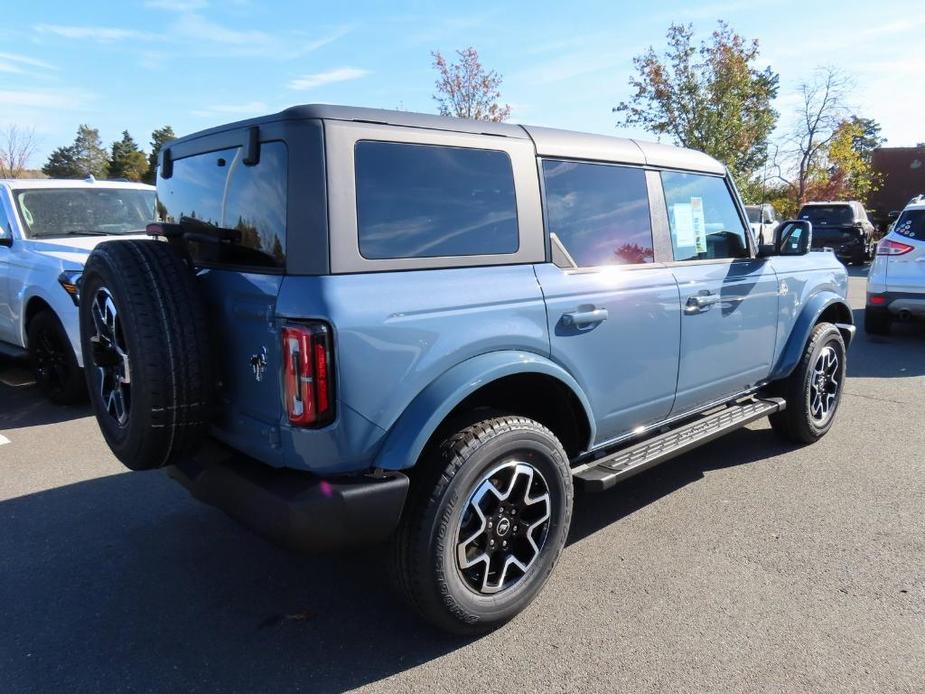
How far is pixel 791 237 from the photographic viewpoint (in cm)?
→ 432

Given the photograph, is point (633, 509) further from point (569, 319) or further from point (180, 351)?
point (180, 351)

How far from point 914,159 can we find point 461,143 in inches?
1615

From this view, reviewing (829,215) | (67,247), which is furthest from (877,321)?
(829,215)

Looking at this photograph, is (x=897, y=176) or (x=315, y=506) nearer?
(x=315, y=506)

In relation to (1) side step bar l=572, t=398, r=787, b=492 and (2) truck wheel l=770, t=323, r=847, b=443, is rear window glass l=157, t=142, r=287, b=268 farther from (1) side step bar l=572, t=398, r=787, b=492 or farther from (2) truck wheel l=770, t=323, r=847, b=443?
(2) truck wheel l=770, t=323, r=847, b=443

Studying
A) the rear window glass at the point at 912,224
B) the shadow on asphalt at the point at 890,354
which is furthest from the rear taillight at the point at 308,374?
the rear window glass at the point at 912,224

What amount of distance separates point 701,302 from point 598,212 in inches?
33.0

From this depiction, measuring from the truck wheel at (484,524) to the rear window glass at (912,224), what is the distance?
782 cm

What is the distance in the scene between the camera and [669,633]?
2715mm

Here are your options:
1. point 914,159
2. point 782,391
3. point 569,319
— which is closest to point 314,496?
point 569,319

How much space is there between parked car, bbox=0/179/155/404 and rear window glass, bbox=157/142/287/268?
2.84m

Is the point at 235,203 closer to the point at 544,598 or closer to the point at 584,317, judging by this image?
the point at 584,317

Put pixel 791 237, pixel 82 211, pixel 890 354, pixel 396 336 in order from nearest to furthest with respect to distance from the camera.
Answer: pixel 396 336 < pixel 791 237 < pixel 82 211 < pixel 890 354

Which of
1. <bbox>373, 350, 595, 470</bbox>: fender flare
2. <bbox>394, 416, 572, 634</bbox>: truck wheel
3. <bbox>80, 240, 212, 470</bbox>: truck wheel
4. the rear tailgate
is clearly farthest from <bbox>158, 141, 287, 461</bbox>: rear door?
<bbox>394, 416, 572, 634</bbox>: truck wheel
